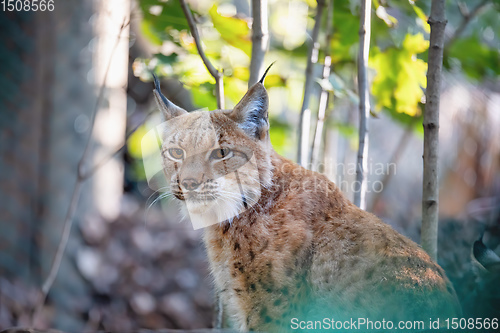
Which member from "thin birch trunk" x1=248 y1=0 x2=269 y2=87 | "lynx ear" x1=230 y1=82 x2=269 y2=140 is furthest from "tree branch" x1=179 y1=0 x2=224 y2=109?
"lynx ear" x1=230 y1=82 x2=269 y2=140

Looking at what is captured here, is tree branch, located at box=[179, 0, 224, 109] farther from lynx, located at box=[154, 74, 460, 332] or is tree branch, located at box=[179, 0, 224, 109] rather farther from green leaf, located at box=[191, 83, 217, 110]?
green leaf, located at box=[191, 83, 217, 110]

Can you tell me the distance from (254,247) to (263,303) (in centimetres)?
23

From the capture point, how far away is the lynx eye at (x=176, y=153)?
1.91m

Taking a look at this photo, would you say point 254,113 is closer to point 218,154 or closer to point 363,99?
point 218,154

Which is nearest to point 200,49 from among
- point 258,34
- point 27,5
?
point 258,34

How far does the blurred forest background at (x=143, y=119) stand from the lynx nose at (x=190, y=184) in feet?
1.42

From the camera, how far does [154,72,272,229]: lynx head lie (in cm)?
183

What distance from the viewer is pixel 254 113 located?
1.80 meters

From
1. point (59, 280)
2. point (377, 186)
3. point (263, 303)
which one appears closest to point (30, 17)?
point (59, 280)

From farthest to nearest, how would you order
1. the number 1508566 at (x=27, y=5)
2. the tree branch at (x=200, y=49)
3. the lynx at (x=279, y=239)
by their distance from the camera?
1. the number 1508566 at (x=27, y=5)
2. the tree branch at (x=200, y=49)
3. the lynx at (x=279, y=239)

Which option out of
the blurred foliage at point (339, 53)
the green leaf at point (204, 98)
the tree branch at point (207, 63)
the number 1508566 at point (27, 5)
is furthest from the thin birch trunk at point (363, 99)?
the number 1508566 at point (27, 5)

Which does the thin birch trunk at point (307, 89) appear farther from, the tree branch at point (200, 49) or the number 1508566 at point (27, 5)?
the number 1508566 at point (27, 5)

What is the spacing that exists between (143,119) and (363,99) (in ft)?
5.19

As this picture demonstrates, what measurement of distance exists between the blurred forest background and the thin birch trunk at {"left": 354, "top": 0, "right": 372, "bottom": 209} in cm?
19
